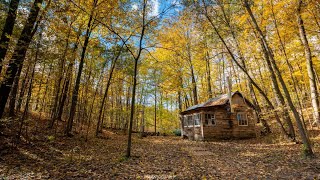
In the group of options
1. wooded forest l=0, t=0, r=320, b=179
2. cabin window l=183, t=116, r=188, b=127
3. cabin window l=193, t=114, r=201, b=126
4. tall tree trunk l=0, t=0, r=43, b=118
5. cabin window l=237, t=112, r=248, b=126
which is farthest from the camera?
cabin window l=183, t=116, r=188, b=127

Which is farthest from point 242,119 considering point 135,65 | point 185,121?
point 135,65

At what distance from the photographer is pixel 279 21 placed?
31.8 ft

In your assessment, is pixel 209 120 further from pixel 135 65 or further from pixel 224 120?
pixel 135 65

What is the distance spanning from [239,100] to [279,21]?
7.91m

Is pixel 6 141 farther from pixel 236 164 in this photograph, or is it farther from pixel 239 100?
pixel 239 100

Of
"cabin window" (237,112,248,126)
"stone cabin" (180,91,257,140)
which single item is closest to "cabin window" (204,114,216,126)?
"stone cabin" (180,91,257,140)

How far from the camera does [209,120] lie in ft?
50.4

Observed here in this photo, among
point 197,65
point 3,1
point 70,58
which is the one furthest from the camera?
point 197,65

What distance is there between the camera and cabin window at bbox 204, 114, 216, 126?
15250 mm

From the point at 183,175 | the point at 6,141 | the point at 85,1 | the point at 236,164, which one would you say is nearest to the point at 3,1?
the point at 85,1

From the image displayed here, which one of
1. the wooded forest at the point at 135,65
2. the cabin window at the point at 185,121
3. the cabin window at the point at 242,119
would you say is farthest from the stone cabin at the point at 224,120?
the wooded forest at the point at 135,65

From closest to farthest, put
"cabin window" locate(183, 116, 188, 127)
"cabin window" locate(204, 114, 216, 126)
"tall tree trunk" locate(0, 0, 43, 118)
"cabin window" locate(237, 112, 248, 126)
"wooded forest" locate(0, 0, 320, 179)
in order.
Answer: "wooded forest" locate(0, 0, 320, 179)
"tall tree trunk" locate(0, 0, 43, 118)
"cabin window" locate(204, 114, 216, 126)
"cabin window" locate(237, 112, 248, 126)
"cabin window" locate(183, 116, 188, 127)

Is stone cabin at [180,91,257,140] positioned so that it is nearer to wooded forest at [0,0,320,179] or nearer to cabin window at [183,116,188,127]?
cabin window at [183,116,188,127]

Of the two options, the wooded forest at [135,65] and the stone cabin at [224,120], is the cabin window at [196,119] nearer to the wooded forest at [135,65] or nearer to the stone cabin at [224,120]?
the stone cabin at [224,120]
